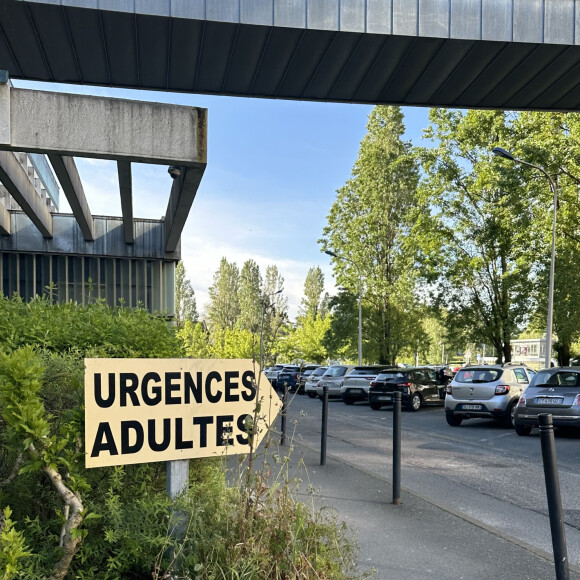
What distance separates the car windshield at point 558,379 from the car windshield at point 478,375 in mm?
2333

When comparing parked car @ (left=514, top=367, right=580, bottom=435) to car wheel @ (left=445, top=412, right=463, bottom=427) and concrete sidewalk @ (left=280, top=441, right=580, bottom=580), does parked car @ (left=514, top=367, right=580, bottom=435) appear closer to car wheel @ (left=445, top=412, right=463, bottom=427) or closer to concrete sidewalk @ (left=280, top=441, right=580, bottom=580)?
car wheel @ (left=445, top=412, right=463, bottom=427)

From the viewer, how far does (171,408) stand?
357cm

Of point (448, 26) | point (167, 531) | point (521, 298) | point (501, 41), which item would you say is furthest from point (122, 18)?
point (521, 298)

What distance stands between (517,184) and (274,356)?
21.6 meters

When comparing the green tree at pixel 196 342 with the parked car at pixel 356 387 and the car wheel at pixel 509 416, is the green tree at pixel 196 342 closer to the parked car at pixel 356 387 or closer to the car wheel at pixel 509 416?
the car wheel at pixel 509 416

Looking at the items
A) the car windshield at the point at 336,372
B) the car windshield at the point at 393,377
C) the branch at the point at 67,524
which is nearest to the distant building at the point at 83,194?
the branch at the point at 67,524

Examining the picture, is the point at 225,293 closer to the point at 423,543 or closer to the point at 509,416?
the point at 509,416

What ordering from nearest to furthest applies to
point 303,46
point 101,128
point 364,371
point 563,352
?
point 101,128
point 303,46
point 364,371
point 563,352

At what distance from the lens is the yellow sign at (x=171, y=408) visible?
131 inches

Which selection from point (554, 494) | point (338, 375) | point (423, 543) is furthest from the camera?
point (338, 375)

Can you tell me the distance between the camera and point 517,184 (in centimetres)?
2327

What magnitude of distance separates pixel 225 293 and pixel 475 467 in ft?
253

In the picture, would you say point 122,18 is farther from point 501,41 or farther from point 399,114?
point 399,114

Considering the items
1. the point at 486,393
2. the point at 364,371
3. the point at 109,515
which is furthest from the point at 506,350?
the point at 109,515
